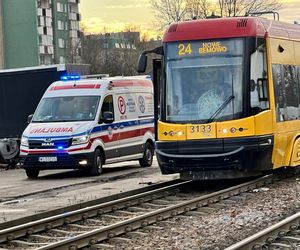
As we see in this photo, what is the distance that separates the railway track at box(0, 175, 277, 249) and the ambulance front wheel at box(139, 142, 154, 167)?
7.22 metres

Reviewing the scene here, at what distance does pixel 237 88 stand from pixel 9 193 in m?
5.78

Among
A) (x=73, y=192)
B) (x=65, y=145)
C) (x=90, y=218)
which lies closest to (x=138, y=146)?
(x=65, y=145)

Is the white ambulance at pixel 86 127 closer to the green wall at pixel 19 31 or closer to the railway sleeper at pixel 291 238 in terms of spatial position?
the railway sleeper at pixel 291 238

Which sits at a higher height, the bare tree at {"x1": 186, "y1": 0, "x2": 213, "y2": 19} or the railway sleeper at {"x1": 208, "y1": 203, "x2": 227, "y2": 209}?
the bare tree at {"x1": 186, "y1": 0, "x2": 213, "y2": 19}

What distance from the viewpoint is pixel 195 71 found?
45.2 ft

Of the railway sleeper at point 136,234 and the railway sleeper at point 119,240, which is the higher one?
the railway sleeper at point 119,240

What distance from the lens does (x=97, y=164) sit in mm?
18906

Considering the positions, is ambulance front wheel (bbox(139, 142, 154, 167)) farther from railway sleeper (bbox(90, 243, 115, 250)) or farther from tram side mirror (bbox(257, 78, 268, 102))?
railway sleeper (bbox(90, 243, 115, 250))

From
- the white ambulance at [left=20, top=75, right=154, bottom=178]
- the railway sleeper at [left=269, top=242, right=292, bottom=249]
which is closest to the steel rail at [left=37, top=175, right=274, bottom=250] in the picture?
the railway sleeper at [left=269, top=242, right=292, bottom=249]

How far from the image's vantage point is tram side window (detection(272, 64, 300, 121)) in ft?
46.8

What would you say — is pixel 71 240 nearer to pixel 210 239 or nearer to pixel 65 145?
pixel 210 239

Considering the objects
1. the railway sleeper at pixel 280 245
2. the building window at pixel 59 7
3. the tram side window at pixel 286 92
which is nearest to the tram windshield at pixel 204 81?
the tram side window at pixel 286 92

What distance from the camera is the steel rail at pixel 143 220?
8.63m

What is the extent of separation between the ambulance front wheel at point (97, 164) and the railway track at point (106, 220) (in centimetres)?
476
